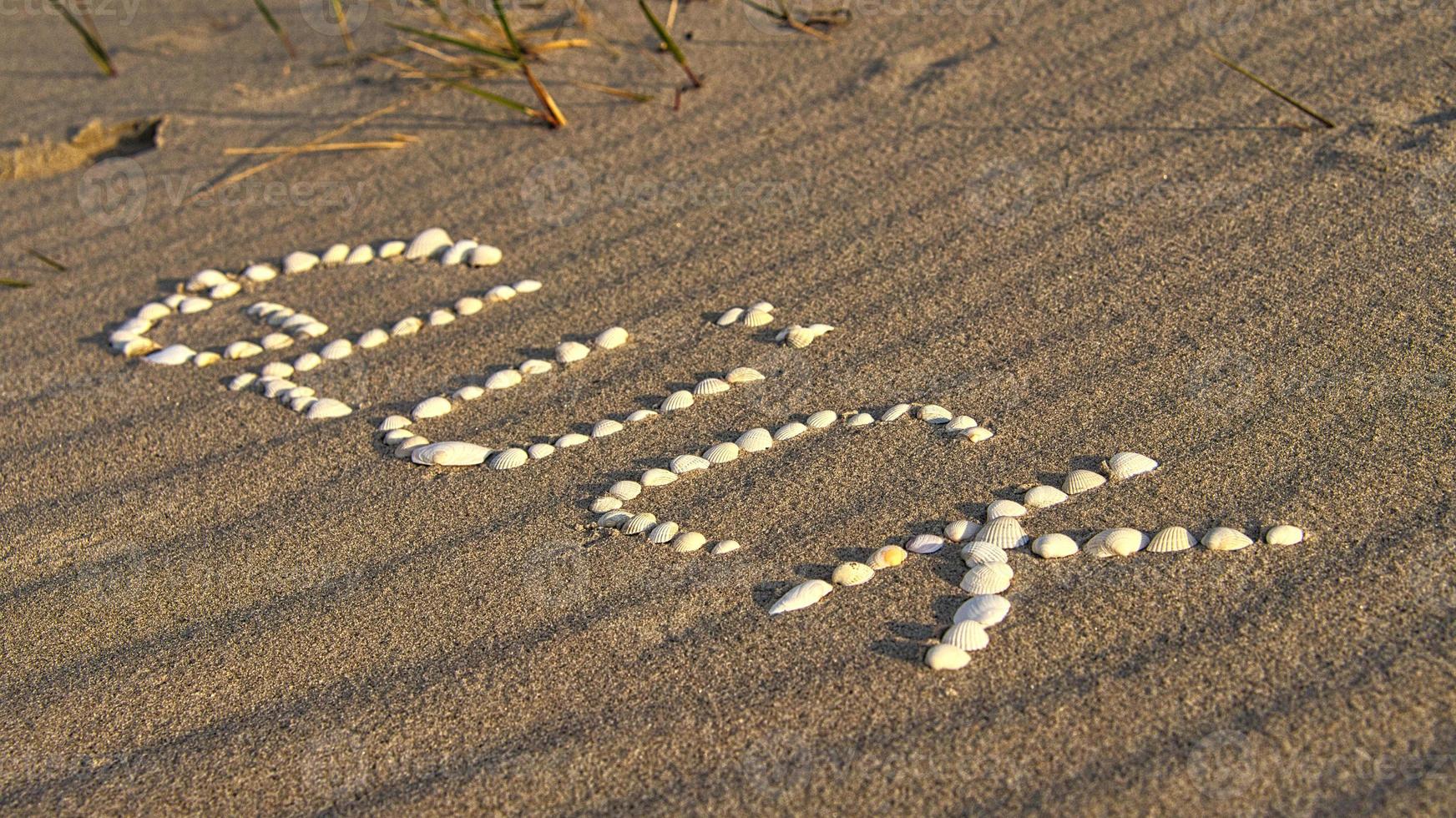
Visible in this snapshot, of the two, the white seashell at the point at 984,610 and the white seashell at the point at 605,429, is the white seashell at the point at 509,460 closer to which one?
the white seashell at the point at 605,429

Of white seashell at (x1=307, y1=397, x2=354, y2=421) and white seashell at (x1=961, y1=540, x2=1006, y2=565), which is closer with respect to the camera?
white seashell at (x1=961, y1=540, x2=1006, y2=565)

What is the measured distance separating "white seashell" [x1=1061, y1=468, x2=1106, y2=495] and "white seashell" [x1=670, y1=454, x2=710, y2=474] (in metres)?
0.59

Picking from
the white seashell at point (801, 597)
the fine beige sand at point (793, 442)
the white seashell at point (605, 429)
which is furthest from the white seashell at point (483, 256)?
the white seashell at point (801, 597)

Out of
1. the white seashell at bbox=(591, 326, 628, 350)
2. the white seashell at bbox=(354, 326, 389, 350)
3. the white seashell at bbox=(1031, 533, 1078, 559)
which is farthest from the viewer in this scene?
the white seashell at bbox=(354, 326, 389, 350)

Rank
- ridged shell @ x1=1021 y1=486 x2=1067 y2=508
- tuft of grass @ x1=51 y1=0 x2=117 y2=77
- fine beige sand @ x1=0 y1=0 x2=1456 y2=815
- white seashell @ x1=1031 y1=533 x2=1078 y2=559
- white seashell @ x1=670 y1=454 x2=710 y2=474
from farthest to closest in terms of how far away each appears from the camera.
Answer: tuft of grass @ x1=51 y1=0 x2=117 y2=77
white seashell @ x1=670 y1=454 x2=710 y2=474
ridged shell @ x1=1021 y1=486 x2=1067 y2=508
white seashell @ x1=1031 y1=533 x2=1078 y2=559
fine beige sand @ x1=0 y1=0 x2=1456 y2=815

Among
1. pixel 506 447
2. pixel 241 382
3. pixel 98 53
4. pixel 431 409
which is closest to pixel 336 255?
pixel 241 382

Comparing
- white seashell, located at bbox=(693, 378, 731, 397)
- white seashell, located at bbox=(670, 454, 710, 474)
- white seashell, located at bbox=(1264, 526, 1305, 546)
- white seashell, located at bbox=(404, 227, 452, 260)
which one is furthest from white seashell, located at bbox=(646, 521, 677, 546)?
white seashell, located at bbox=(404, 227, 452, 260)

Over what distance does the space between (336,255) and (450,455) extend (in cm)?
92

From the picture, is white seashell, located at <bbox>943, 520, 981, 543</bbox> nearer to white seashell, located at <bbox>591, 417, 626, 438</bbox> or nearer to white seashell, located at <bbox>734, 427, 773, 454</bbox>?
white seashell, located at <bbox>734, 427, 773, 454</bbox>

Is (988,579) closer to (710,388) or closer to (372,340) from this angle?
(710,388)

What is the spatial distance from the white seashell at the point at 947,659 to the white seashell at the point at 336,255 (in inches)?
71.6

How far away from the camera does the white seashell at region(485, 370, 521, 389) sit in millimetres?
2352

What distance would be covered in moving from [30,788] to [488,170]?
6.13ft

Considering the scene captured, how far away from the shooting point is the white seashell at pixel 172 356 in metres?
2.55
